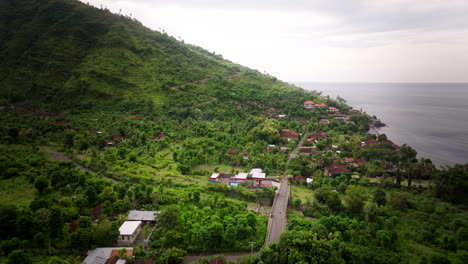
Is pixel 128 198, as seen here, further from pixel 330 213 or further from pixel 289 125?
pixel 289 125

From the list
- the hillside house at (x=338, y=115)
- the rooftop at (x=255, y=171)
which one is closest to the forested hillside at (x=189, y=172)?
the hillside house at (x=338, y=115)

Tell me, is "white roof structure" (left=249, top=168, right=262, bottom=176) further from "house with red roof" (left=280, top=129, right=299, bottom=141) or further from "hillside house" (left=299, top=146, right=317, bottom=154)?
"house with red roof" (left=280, top=129, right=299, bottom=141)

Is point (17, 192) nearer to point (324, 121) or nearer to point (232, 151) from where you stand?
point (232, 151)

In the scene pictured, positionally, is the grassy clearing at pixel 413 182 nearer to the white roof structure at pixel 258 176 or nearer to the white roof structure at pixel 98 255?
the white roof structure at pixel 258 176

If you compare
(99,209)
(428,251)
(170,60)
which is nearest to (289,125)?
(428,251)

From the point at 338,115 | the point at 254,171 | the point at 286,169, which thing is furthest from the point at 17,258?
the point at 338,115

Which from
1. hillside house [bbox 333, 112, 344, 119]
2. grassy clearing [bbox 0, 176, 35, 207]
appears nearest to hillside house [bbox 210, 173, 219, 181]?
grassy clearing [bbox 0, 176, 35, 207]
